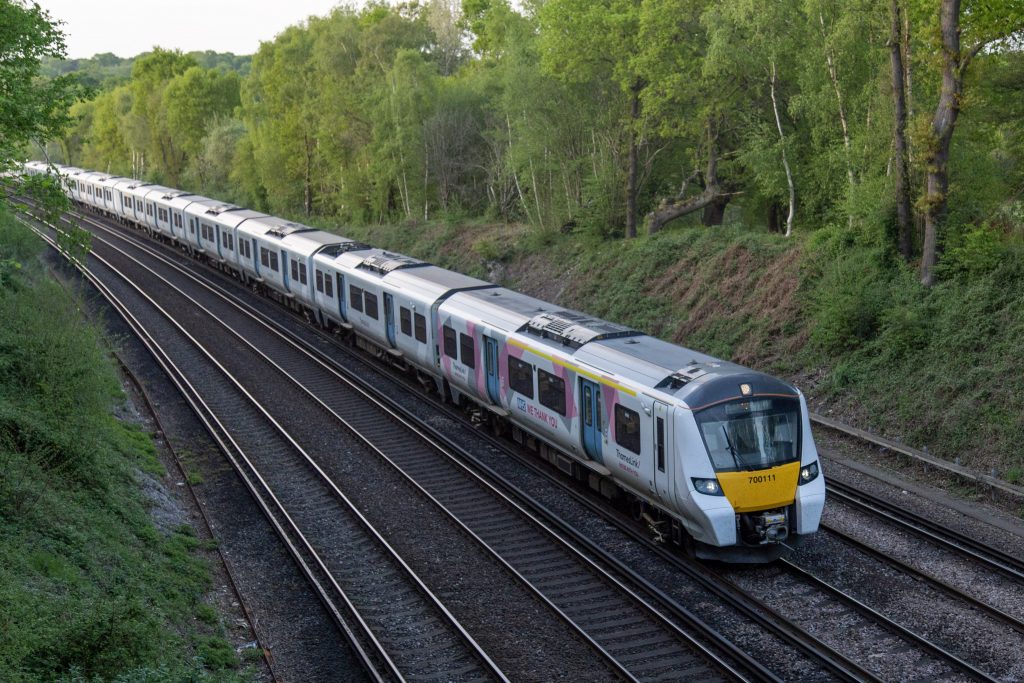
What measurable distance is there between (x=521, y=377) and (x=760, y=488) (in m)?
5.84

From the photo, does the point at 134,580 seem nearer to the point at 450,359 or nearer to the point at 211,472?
the point at 211,472

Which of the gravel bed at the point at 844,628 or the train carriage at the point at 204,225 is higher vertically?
the train carriage at the point at 204,225

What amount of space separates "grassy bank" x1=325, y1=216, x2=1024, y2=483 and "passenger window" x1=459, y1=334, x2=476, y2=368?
7.87 m

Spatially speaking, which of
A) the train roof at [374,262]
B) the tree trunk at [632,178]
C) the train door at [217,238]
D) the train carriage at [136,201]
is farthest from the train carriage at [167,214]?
the tree trunk at [632,178]

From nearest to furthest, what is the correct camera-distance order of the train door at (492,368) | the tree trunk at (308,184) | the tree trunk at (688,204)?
the train door at (492,368)
the tree trunk at (688,204)
the tree trunk at (308,184)

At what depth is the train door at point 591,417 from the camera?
15266 mm

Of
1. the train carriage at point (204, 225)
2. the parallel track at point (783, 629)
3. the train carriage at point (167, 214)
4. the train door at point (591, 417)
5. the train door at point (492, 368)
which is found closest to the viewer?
the parallel track at point (783, 629)

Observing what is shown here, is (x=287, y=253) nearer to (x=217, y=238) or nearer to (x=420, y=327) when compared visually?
(x=217, y=238)

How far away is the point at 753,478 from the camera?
13.1 m

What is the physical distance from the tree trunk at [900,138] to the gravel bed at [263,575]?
52.0ft

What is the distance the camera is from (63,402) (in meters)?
15.8

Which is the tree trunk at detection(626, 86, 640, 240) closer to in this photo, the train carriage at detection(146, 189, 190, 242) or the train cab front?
the train cab front

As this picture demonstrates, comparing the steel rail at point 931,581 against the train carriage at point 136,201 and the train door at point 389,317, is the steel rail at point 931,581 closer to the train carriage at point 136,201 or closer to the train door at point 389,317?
the train door at point 389,317

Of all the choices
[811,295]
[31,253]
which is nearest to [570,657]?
[811,295]
